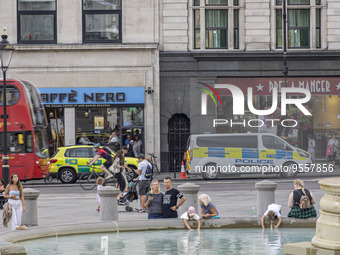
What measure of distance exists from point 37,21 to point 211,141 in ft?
38.8

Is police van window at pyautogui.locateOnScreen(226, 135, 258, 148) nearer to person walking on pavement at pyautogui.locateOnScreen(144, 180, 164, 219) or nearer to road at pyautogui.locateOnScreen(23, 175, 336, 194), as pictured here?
road at pyautogui.locateOnScreen(23, 175, 336, 194)

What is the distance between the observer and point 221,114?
42.6m

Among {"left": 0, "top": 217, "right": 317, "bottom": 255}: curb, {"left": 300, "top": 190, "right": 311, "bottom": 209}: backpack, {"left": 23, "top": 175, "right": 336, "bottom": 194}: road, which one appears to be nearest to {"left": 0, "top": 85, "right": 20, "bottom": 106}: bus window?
{"left": 23, "top": 175, "right": 336, "bottom": 194}: road

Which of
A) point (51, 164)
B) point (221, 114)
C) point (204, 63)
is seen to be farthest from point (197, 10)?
point (51, 164)

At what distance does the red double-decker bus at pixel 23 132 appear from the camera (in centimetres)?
3431

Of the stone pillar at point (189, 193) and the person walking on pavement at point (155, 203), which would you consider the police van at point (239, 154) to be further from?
the person walking on pavement at point (155, 203)

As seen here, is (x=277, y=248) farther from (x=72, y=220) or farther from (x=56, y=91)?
(x=56, y=91)

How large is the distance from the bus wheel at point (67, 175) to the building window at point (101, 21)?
8.55 m

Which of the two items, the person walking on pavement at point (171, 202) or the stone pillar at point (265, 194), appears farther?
the stone pillar at point (265, 194)

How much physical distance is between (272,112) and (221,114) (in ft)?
8.61

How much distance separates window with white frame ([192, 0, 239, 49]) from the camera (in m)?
42.7

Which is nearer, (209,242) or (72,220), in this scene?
(209,242)

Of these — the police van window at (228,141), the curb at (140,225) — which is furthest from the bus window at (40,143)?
the curb at (140,225)

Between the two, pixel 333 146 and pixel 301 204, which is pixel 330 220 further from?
pixel 333 146
